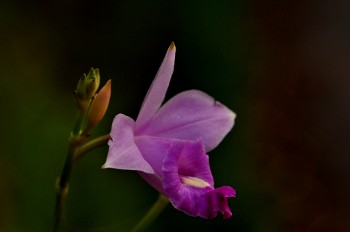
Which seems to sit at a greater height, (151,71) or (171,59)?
(171,59)

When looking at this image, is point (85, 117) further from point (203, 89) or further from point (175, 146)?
point (203, 89)

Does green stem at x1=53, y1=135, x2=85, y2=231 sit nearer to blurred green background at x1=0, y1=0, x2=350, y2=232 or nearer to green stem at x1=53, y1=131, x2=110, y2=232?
green stem at x1=53, y1=131, x2=110, y2=232

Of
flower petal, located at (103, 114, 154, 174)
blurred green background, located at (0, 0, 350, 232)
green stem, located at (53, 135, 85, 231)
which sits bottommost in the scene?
blurred green background, located at (0, 0, 350, 232)

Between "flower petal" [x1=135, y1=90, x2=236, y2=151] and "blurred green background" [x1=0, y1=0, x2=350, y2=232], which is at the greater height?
"flower petal" [x1=135, y1=90, x2=236, y2=151]

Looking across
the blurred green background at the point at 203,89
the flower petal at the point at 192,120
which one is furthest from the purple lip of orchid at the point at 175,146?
the blurred green background at the point at 203,89

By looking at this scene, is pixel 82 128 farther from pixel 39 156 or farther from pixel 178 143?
pixel 39 156

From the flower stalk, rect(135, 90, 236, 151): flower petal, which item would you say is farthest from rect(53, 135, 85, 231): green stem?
rect(135, 90, 236, 151): flower petal

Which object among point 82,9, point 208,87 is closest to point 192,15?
point 208,87
